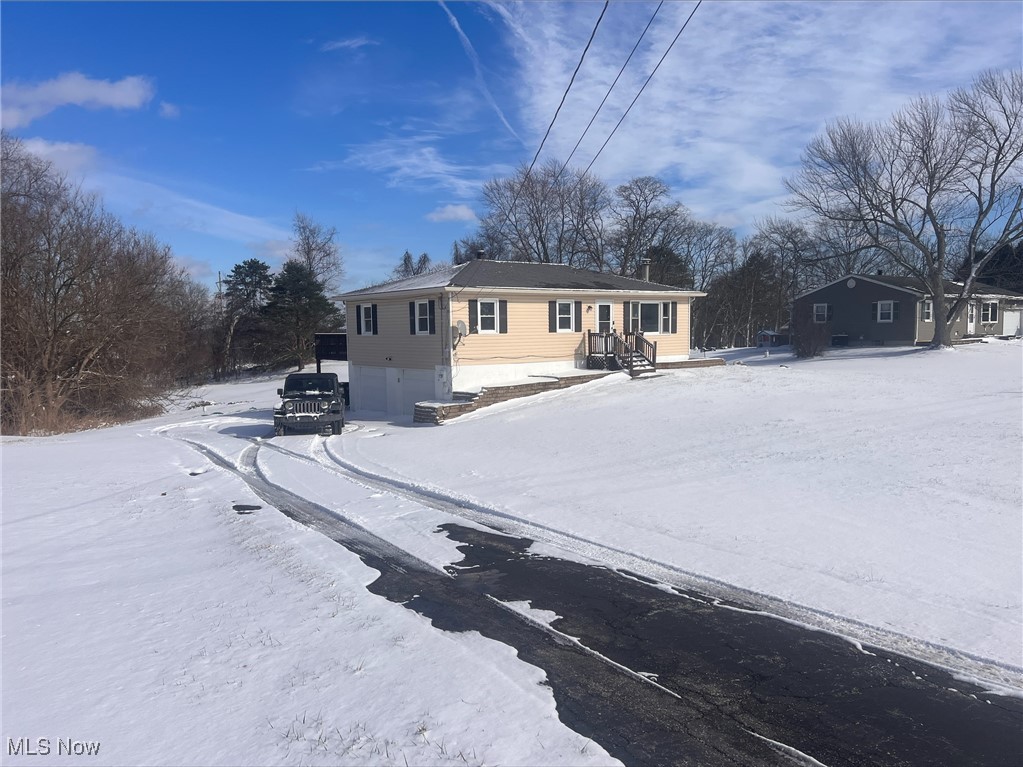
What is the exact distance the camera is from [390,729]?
4305mm

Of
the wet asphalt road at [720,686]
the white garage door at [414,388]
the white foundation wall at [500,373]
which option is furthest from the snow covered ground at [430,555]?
the white garage door at [414,388]

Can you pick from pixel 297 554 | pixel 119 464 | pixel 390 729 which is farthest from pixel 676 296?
pixel 390 729

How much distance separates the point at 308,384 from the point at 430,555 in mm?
15231

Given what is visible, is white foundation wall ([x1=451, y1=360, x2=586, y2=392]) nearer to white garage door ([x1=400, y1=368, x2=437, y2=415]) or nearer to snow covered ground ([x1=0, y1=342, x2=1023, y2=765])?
white garage door ([x1=400, y1=368, x2=437, y2=415])

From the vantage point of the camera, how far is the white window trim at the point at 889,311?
39.3 m

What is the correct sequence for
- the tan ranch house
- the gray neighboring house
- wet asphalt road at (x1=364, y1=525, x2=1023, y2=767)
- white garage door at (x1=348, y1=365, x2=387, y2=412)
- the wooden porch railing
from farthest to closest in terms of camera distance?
the gray neighboring house, white garage door at (x1=348, y1=365, x2=387, y2=412), the wooden porch railing, the tan ranch house, wet asphalt road at (x1=364, y1=525, x2=1023, y2=767)

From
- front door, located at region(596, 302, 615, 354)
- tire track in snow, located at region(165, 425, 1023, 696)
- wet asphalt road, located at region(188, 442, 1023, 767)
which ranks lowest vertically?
tire track in snow, located at region(165, 425, 1023, 696)

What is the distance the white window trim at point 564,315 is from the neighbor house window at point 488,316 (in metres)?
2.95

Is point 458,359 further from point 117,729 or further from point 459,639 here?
point 117,729

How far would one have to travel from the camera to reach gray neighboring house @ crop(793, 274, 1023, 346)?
38.7m

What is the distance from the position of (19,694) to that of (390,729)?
109 inches

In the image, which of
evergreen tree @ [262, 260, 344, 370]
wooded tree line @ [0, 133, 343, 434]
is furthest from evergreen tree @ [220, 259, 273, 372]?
wooded tree line @ [0, 133, 343, 434]

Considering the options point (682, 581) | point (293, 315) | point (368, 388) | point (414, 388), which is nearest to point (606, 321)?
point (414, 388)

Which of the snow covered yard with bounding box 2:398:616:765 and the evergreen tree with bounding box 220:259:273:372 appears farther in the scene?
the evergreen tree with bounding box 220:259:273:372
